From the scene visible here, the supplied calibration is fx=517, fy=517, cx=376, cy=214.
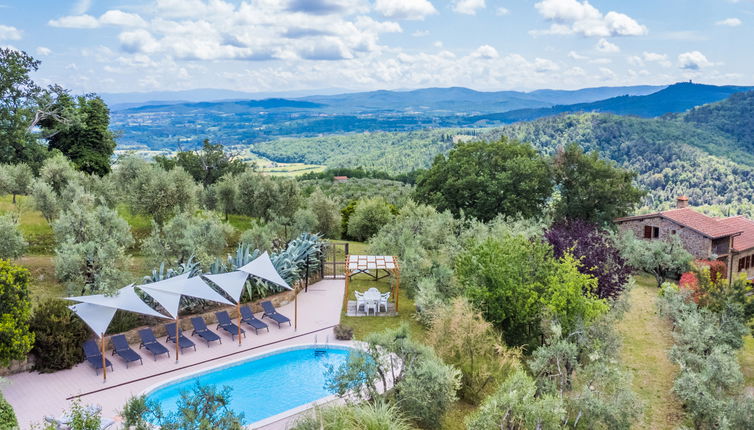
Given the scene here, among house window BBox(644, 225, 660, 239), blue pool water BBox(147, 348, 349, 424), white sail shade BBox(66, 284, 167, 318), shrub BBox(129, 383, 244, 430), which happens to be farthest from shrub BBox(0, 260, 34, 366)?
house window BBox(644, 225, 660, 239)

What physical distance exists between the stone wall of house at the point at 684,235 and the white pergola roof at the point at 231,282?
24.0 meters

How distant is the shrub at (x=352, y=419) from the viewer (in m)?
9.78

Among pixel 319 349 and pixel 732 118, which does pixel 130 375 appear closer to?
pixel 319 349

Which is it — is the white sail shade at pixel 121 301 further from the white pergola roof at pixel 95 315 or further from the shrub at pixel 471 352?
the shrub at pixel 471 352

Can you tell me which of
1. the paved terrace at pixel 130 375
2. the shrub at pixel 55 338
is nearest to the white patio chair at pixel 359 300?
the paved terrace at pixel 130 375

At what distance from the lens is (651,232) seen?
30141 millimetres

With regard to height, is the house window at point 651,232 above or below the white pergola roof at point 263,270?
below

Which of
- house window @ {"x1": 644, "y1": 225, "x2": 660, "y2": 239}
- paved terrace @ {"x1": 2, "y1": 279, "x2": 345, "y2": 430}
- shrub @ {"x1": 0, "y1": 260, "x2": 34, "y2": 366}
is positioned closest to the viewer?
paved terrace @ {"x1": 2, "y1": 279, "x2": 345, "y2": 430}

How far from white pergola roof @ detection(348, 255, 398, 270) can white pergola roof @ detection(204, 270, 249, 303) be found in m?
4.00

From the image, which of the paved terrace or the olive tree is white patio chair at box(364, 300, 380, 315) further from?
the olive tree

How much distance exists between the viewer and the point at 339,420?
9977 millimetres

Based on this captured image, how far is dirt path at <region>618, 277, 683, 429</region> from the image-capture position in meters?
13.2

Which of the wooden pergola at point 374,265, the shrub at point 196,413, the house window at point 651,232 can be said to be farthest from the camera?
A: the house window at point 651,232

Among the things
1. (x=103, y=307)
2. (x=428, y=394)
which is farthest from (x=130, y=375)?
(x=428, y=394)
